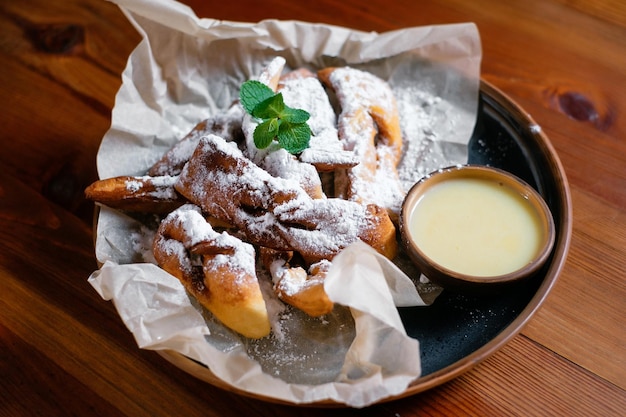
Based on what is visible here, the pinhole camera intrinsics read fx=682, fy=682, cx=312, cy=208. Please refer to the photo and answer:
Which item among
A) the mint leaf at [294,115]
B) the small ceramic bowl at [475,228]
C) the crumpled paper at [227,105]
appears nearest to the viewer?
the crumpled paper at [227,105]

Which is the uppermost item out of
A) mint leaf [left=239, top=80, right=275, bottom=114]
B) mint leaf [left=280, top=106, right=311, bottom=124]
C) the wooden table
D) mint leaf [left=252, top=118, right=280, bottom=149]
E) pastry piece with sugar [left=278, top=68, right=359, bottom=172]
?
mint leaf [left=239, top=80, right=275, bottom=114]

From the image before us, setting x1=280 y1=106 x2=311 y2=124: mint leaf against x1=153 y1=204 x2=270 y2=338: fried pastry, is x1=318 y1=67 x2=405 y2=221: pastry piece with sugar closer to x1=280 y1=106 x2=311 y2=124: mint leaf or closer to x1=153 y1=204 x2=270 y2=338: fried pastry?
x1=280 y1=106 x2=311 y2=124: mint leaf

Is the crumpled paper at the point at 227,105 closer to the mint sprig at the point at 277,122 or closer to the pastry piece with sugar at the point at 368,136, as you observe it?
the pastry piece with sugar at the point at 368,136

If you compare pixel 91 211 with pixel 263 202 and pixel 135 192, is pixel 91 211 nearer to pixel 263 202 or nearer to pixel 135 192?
pixel 135 192

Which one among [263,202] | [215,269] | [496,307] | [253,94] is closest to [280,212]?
[263,202]

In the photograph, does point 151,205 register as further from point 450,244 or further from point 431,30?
point 431,30

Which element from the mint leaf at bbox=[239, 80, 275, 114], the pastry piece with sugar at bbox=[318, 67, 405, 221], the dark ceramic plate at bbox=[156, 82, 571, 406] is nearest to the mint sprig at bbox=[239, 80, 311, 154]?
the mint leaf at bbox=[239, 80, 275, 114]

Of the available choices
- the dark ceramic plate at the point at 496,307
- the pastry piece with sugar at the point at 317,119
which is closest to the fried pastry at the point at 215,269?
the dark ceramic plate at the point at 496,307
